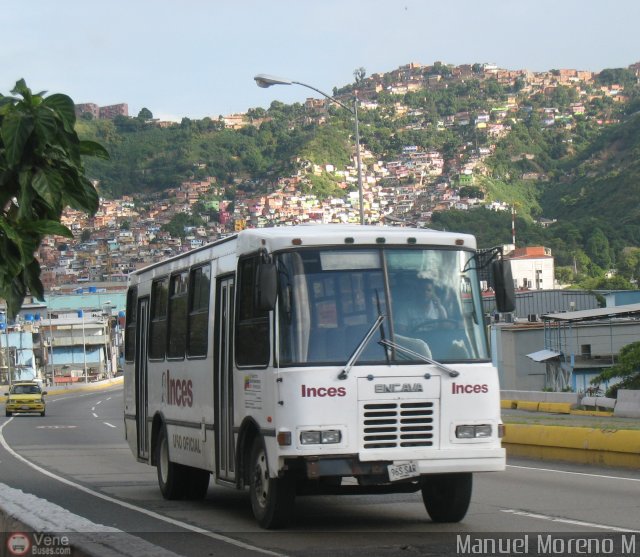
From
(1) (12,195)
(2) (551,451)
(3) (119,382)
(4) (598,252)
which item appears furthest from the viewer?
(4) (598,252)

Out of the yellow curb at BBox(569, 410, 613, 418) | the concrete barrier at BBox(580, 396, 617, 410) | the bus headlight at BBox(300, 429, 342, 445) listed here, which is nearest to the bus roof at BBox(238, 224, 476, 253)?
the bus headlight at BBox(300, 429, 342, 445)

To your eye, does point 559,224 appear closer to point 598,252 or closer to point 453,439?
point 598,252

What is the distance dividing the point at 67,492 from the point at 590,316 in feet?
103

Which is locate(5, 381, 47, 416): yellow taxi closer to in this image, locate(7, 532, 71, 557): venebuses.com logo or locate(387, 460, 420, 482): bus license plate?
locate(387, 460, 420, 482): bus license plate

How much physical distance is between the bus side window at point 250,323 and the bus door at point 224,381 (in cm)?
29

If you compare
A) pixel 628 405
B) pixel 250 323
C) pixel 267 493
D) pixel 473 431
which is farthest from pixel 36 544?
pixel 628 405

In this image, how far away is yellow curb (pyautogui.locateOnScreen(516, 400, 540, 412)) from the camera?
38.1 meters

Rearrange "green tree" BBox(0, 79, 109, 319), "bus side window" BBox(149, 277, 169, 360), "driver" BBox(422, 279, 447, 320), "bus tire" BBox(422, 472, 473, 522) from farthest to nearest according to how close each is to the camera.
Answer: "bus side window" BBox(149, 277, 169, 360) → "bus tire" BBox(422, 472, 473, 522) → "driver" BBox(422, 279, 447, 320) → "green tree" BBox(0, 79, 109, 319)

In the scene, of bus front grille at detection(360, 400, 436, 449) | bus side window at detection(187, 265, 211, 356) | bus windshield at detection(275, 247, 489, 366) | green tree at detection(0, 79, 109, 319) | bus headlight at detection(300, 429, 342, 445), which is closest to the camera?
green tree at detection(0, 79, 109, 319)

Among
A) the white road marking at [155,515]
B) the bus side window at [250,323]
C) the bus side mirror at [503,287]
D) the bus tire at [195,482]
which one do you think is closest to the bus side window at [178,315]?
the bus tire at [195,482]

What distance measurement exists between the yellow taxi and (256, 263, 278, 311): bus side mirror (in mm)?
40175

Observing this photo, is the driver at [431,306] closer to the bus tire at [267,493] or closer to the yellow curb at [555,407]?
the bus tire at [267,493]

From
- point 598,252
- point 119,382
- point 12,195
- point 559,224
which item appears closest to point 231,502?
point 12,195

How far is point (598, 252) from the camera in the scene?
140 meters
